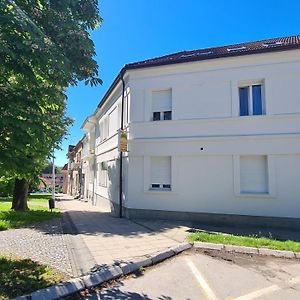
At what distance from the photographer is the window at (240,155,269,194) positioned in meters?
11.4

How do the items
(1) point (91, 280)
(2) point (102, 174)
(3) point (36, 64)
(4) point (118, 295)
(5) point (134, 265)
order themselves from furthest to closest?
1. (2) point (102, 174)
2. (5) point (134, 265)
3. (1) point (91, 280)
4. (4) point (118, 295)
5. (3) point (36, 64)

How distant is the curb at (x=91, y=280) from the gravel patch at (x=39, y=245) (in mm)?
604

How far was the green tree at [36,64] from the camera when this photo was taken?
14.4 ft

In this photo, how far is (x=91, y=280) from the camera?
5199 mm

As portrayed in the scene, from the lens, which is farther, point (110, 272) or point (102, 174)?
point (102, 174)

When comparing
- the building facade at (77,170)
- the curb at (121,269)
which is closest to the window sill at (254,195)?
the curb at (121,269)

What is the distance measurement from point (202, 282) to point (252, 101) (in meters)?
8.64

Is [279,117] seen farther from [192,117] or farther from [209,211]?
[209,211]

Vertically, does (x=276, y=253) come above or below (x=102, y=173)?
below

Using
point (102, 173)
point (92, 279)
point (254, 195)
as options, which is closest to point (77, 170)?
point (102, 173)

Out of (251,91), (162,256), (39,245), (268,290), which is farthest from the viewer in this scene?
(251,91)

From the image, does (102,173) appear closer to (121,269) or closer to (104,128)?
(104,128)

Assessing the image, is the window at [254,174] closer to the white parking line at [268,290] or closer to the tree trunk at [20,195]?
the white parking line at [268,290]

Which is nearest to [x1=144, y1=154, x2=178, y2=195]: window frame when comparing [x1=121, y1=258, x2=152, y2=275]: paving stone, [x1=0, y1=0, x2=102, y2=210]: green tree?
[x1=121, y1=258, x2=152, y2=275]: paving stone
